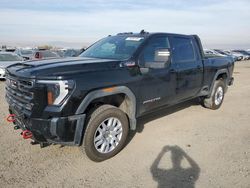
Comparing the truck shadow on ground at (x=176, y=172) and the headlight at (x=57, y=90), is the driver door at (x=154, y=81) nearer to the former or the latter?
the truck shadow on ground at (x=176, y=172)

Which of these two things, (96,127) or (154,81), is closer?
(96,127)

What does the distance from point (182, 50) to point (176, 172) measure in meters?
2.86

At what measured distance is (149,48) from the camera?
4883mm

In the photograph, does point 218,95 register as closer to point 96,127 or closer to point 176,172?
point 176,172

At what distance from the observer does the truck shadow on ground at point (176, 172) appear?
11.7 feet

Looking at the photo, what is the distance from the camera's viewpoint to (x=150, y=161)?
4199 mm

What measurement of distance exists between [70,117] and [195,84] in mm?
3395

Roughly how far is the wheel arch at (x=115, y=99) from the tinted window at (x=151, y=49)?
63 centimetres

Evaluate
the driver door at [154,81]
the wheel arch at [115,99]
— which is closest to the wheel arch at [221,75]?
the driver door at [154,81]

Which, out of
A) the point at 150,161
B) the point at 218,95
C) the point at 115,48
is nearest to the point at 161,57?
the point at 115,48

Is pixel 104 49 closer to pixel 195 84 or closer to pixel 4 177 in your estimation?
pixel 195 84

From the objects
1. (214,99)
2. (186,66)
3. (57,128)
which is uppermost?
(186,66)

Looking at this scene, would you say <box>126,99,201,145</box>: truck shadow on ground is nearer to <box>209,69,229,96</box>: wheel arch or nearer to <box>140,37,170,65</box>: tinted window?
<box>209,69,229,96</box>: wheel arch

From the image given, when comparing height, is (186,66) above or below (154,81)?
above
